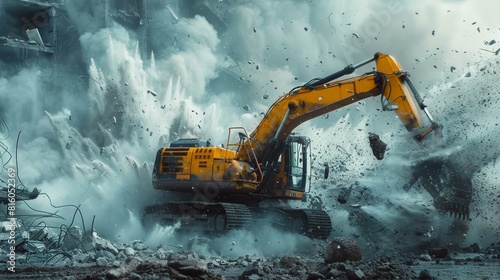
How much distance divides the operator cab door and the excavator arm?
21.5 inches

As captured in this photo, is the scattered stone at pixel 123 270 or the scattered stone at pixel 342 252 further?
the scattered stone at pixel 342 252

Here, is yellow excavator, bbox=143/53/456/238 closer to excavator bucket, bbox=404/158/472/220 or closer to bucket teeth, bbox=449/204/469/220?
excavator bucket, bbox=404/158/472/220

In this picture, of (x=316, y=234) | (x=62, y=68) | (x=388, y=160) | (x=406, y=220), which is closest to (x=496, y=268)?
(x=316, y=234)

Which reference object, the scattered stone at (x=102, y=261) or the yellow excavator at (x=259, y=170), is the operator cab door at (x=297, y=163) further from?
the scattered stone at (x=102, y=261)

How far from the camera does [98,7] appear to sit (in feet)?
91.5

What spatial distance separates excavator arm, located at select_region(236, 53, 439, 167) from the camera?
40.8ft

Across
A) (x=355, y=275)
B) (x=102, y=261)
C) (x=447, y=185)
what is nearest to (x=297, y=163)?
(x=447, y=185)

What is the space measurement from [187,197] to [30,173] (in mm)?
7411

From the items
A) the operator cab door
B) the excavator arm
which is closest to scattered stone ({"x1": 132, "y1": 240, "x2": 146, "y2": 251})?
the excavator arm

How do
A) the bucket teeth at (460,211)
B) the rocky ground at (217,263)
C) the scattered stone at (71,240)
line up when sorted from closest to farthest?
the rocky ground at (217,263) < the scattered stone at (71,240) < the bucket teeth at (460,211)

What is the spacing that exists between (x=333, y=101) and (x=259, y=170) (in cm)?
230

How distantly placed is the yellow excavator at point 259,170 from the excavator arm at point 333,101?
0.8 inches

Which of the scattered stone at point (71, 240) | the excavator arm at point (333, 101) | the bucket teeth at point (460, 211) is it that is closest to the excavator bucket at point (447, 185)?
the bucket teeth at point (460, 211)

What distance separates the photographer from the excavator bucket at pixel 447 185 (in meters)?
15.8
